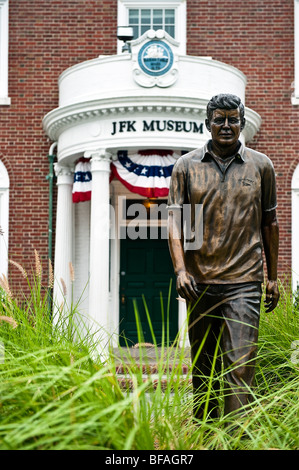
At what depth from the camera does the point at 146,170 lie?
11.4m

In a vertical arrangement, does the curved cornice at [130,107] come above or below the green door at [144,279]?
above

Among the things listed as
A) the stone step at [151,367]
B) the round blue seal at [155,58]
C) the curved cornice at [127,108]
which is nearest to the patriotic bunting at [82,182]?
the curved cornice at [127,108]

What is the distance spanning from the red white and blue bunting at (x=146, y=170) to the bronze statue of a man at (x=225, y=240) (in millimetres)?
7176

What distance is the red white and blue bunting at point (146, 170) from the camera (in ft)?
37.2

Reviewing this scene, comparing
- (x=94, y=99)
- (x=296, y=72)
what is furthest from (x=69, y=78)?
(x=296, y=72)

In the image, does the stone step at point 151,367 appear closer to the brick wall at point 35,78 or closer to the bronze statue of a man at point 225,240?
the bronze statue of a man at point 225,240

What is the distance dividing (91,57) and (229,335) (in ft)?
35.4

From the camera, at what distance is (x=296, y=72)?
44.1ft

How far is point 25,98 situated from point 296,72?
5.86m

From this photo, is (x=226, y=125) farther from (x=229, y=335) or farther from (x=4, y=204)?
(x=4, y=204)

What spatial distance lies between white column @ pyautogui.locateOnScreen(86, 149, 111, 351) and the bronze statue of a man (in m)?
6.97

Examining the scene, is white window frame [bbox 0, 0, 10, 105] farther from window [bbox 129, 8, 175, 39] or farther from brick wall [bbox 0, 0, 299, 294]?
window [bbox 129, 8, 175, 39]

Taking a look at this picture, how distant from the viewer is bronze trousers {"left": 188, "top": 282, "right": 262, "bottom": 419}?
3.65 m

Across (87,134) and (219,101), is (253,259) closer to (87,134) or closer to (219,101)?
(219,101)
